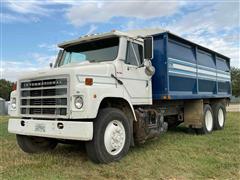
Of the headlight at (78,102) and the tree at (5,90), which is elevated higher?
the tree at (5,90)

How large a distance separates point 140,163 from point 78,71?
2.20 m

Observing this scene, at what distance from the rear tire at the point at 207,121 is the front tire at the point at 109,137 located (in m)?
4.61

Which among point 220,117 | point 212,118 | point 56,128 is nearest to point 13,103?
point 56,128

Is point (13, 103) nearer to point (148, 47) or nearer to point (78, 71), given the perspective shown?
point (78, 71)

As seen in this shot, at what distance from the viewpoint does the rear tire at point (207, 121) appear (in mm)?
9957

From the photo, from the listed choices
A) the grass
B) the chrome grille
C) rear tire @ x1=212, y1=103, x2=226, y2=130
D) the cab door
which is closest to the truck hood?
the chrome grille

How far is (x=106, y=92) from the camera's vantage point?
568 cm

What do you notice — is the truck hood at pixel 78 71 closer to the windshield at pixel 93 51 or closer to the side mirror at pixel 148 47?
the windshield at pixel 93 51

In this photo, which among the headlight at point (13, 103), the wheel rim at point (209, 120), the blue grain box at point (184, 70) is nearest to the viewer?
the headlight at point (13, 103)

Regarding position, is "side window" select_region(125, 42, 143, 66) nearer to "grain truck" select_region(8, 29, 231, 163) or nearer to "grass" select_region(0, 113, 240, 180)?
"grain truck" select_region(8, 29, 231, 163)

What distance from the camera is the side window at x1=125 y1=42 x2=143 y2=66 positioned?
22.0ft

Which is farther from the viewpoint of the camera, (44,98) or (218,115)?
(218,115)

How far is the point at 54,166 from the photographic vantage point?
5.51 m

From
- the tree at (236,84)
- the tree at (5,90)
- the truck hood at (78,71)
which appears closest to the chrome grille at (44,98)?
the truck hood at (78,71)
